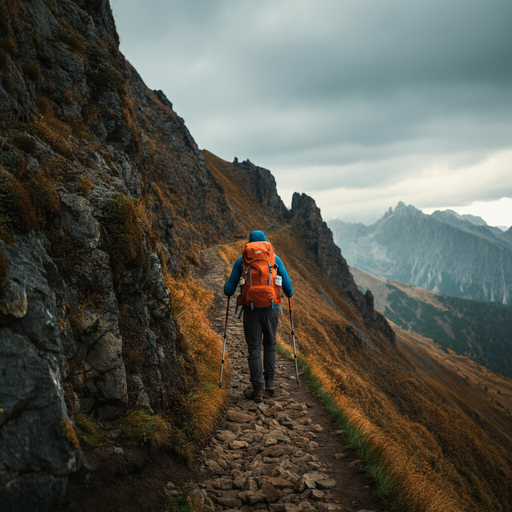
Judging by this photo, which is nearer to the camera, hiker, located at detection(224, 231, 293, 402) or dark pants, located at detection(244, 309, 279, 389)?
hiker, located at detection(224, 231, 293, 402)

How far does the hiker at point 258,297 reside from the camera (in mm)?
7320

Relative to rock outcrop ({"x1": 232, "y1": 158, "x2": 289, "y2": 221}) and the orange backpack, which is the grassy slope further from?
rock outcrop ({"x1": 232, "y1": 158, "x2": 289, "y2": 221})

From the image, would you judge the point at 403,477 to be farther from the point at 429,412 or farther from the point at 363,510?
the point at 429,412

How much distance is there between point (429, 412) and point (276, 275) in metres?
40.5

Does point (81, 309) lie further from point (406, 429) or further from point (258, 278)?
point (406, 429)

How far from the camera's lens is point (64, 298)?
4527 mm

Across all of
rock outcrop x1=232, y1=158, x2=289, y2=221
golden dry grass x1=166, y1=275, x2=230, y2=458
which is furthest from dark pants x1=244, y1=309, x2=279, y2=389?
rock outcrop x1=232, y1=158, x2=289, y2=221

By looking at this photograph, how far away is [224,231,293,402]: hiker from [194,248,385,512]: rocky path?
89cm

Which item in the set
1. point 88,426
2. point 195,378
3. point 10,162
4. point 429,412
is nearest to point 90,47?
point 10,162

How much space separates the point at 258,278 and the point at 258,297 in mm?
465

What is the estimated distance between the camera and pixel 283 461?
5445 mm

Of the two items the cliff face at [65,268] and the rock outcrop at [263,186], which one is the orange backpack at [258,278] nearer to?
the cliff face at [65,268]

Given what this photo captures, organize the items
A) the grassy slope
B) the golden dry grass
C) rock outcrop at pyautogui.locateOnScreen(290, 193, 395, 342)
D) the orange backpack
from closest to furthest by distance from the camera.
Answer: the grassy slope → the golden dry grass → the orange backpack → rock outcrop at pyautogui.locateOnScreen(290, 193, 395, 342)

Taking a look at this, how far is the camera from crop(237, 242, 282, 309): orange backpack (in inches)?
287
